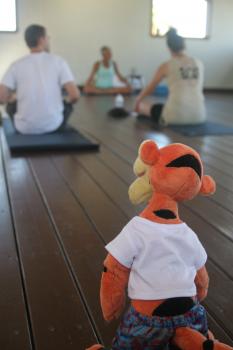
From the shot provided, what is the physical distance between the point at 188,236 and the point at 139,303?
6.7 inches

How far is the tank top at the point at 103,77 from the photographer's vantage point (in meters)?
7.95

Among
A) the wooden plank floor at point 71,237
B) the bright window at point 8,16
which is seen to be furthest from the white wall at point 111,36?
the wooden plank floor at point 71,237

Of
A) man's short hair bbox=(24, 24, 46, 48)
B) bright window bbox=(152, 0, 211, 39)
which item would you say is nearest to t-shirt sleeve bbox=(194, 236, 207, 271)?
man's short hair bbox=(24, 24, 46, 48)

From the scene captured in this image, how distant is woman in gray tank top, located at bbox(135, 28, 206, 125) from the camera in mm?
4125

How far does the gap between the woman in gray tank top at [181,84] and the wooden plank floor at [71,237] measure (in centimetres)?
101

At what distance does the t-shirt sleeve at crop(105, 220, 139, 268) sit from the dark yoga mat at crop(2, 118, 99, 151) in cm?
224

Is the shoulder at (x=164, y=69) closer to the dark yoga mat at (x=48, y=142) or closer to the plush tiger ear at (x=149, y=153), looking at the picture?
the dark yoga mat at (x=48, y=142)

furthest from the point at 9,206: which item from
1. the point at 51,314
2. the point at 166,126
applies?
the point at 166,126

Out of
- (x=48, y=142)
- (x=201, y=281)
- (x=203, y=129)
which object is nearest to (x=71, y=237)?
(x=201, y=281)

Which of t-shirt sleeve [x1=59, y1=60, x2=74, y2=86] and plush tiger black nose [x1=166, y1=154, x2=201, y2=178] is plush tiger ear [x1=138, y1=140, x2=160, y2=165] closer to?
plush tiger black nose [x1=166, y1=154, x2=201, y2=178]

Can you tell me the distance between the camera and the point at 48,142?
3.19 metres

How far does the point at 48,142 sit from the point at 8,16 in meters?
5.37

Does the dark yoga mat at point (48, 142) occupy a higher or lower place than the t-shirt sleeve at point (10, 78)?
lower

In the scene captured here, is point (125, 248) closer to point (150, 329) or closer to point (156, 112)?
point (150, 329)
